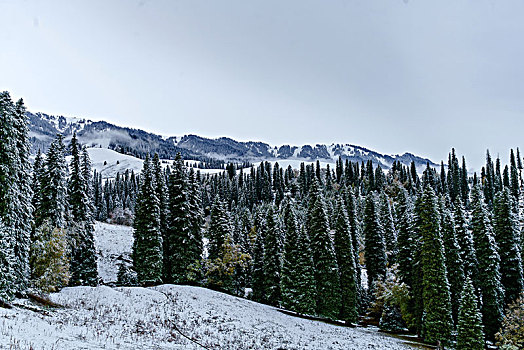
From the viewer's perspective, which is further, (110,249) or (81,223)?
(110,249)

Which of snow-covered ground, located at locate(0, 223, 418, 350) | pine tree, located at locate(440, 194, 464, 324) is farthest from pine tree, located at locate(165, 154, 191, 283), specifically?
pine tree, located at locate(440, 194, 464, 324)

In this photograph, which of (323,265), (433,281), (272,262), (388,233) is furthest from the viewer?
(388,233)

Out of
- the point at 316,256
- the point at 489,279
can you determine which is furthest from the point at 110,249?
the point at 489,279

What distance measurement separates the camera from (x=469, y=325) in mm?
33344

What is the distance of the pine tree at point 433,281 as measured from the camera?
3856 centimetres

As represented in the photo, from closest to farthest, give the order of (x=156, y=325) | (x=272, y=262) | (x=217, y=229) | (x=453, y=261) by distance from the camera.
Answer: (x=156, y=325) < (x=453, y=261) < (x=272, y=262) < (x=217, y=229)

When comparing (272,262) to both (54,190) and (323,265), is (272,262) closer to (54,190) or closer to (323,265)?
(323,265)

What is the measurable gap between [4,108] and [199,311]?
20.9m

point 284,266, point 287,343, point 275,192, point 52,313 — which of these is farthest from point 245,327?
point 275,192

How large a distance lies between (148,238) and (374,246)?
35.4 metres

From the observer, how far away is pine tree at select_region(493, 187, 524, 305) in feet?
157

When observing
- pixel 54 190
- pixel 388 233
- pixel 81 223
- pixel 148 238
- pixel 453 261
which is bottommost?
pixel 453 261

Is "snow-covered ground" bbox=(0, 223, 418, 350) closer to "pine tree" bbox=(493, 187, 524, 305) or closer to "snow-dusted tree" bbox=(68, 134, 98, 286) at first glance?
"snow-dusted tree" bbox=(68, 134, 98, 286)

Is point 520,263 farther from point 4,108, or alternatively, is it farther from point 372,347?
point 4,108
